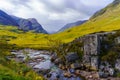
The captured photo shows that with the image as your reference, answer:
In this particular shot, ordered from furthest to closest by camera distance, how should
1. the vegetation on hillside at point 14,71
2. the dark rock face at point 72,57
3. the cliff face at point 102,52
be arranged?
the dark rock face at point 72,57, the cliff face at point 102,52, the vegetation on hillside at point 14,71

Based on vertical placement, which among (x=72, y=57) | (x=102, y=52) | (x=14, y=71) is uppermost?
(x=102, y=52)

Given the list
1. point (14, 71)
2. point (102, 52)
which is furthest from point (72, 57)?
point (14, 71)

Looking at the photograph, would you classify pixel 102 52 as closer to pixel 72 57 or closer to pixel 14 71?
pixel 72 57

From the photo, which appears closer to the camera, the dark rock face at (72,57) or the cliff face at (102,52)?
the cliff face at (102,52)

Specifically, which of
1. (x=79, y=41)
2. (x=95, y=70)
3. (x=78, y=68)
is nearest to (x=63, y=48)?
(x=79, y=41)

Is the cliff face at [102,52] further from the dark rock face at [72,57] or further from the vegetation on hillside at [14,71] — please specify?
the vegetation on hillside at [14,71]

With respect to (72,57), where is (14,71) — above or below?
above

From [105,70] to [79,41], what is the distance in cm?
2045


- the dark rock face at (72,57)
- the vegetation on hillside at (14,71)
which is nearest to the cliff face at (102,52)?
the dark rock face at (72,57)

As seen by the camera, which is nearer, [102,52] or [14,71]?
[14,71]

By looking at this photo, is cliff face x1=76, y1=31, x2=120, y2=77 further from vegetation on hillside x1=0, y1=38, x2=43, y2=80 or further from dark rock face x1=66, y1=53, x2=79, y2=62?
vegetation on hillside x1=0, y1=38, x2=43, y2=80

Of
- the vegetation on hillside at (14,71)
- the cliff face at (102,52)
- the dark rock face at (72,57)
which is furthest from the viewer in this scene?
the dark rock face at (72,57)

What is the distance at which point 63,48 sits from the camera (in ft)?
320

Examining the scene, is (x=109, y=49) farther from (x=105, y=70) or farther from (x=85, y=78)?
(x=85, y=78)
